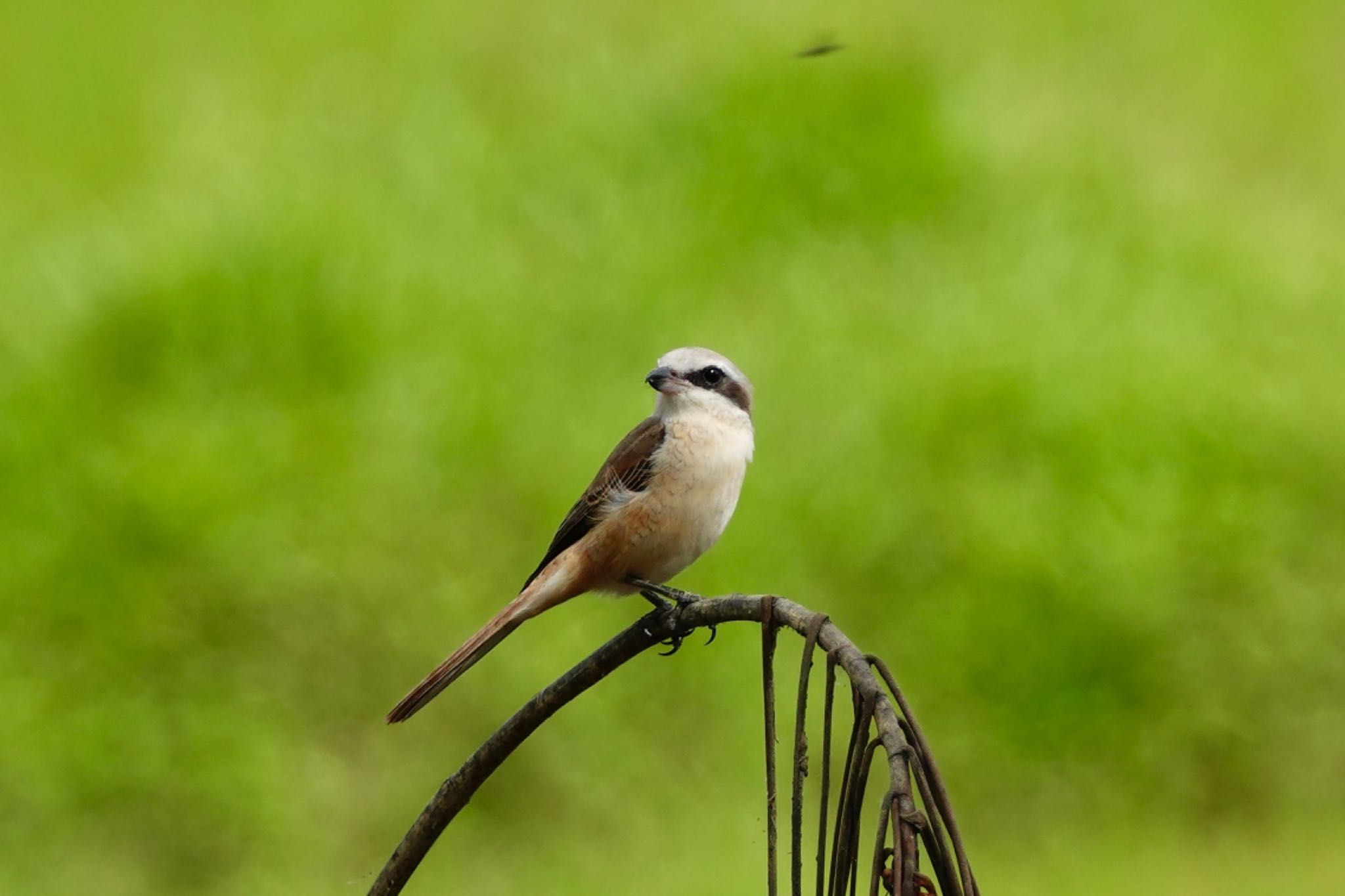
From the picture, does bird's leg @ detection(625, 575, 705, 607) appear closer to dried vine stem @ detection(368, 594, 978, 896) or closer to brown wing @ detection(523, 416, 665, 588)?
brown wing @ detection(523, 416, 665, 588)

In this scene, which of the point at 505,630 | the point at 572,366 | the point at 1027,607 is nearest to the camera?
the point at 505,630

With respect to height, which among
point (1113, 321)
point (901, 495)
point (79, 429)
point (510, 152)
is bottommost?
point (79, 429)

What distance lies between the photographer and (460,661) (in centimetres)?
131

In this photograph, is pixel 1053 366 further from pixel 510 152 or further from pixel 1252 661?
pixel 510 152

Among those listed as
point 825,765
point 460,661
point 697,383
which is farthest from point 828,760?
point 697,383

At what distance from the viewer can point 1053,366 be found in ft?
10.4

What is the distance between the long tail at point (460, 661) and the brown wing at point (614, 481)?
0.22 metres

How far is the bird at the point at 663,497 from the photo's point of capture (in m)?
1.68

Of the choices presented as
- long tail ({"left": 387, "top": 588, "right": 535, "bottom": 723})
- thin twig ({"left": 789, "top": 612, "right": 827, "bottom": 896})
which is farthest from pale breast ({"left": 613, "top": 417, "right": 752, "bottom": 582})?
thin twig ({"left": 789, "top": 612, "right": 827, "bottom": 896})

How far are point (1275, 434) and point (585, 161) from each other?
5.73 ft

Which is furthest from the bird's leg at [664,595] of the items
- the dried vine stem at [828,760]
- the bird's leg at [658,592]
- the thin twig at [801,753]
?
the thin twig at [801,753]

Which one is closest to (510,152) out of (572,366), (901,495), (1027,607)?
(572,366)

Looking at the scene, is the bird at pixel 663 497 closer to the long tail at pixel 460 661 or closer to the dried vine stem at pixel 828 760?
the long tail at pixel 460 661

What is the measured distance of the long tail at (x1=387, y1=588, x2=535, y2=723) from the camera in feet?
4.15
